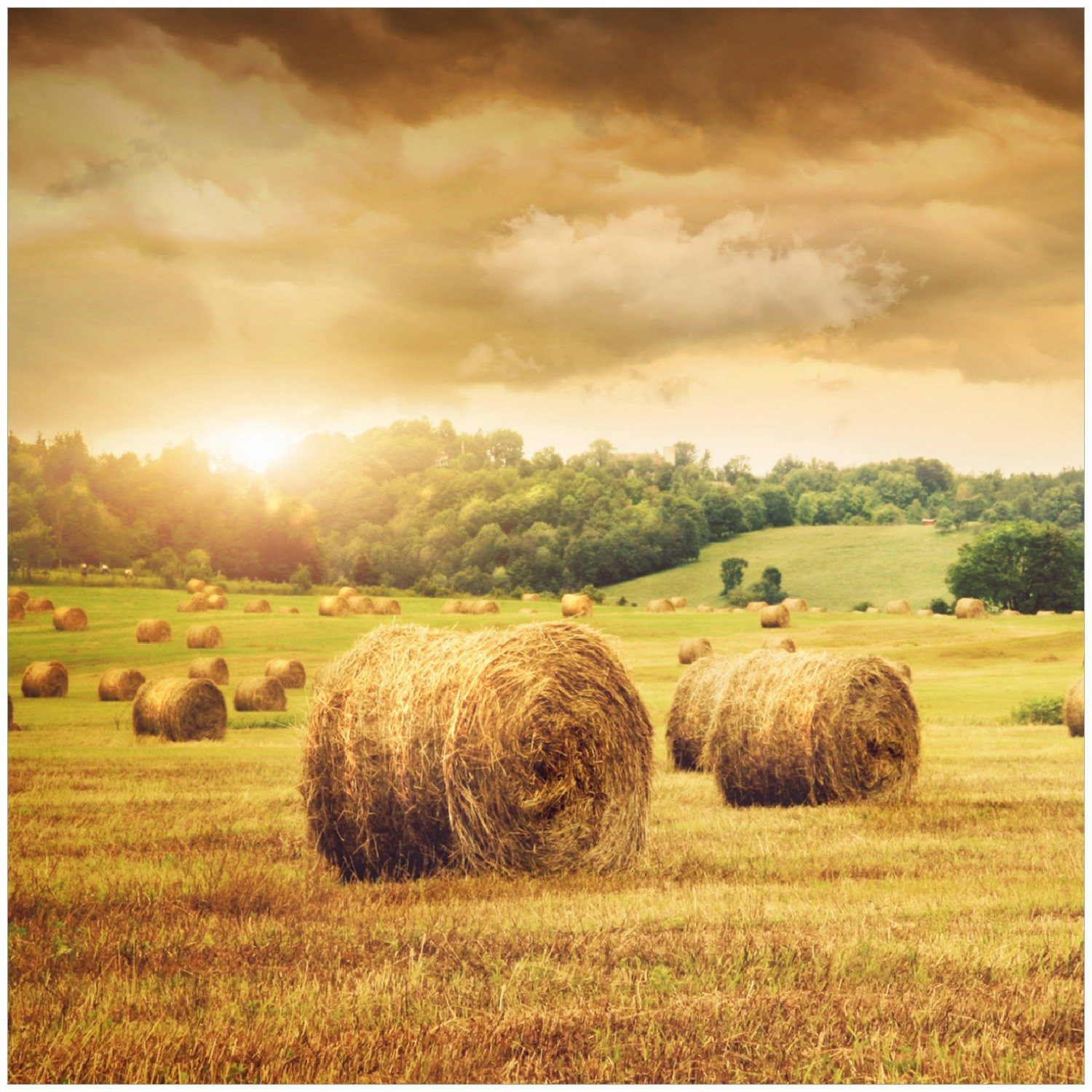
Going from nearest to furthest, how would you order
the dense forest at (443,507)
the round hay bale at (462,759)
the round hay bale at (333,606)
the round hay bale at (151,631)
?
the round hay bale at (462,759) < the dense forest at (443,507) < the round hay bale at (333,606) < the round hay bale at (151,631)

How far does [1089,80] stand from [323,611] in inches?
319

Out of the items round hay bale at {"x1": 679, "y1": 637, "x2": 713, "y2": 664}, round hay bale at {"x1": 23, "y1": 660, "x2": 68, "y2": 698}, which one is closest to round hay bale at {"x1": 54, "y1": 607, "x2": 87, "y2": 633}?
round hay bale at {"x1": 23, "y1": 660, "x2": 68, "y2": 698}

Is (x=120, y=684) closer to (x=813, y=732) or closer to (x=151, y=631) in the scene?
(x=151, y=631)

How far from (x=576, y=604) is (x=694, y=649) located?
5.72 m

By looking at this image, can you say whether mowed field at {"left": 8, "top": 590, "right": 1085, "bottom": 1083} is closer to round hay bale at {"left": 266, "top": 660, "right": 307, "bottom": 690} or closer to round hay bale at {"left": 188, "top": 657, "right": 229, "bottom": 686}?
round hay bale at {"left": 188, "top": 657, "right": 229, "bottom": 686}

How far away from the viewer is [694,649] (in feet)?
50.2

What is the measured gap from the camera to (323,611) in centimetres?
1120

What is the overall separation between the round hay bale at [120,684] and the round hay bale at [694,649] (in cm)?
668

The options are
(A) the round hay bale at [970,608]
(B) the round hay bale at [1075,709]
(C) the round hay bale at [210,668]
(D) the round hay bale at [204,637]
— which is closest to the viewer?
(B) the round hay bale at [1075,709]

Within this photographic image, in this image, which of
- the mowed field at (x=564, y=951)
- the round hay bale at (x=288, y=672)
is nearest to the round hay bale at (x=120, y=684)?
the round hay bale at (x=288, y=672)

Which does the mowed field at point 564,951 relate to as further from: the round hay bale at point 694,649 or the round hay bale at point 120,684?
the round hay bale at point 694,649

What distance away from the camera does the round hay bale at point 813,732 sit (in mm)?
8242

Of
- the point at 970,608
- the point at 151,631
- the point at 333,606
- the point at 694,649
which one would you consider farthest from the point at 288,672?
the point at 970,608

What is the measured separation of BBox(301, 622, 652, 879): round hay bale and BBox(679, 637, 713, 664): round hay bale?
27.7 feet
